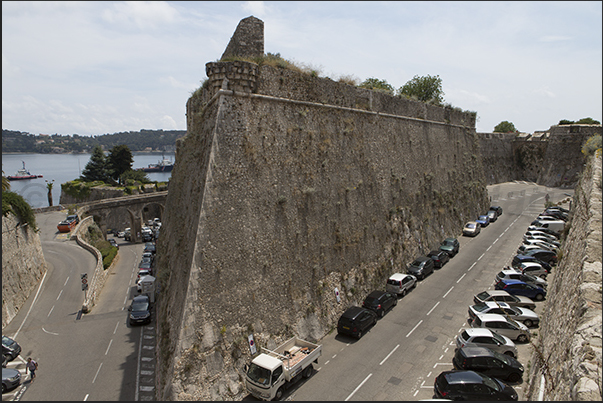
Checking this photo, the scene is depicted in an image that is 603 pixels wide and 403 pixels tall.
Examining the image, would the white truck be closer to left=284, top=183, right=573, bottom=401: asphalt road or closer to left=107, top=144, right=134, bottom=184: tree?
left=284, top=183, right=573, bottom=401: asphalt road

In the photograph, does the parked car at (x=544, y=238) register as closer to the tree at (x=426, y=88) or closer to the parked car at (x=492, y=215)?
the parked car at (x=492, y=215)

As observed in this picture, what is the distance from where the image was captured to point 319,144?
17344 mm

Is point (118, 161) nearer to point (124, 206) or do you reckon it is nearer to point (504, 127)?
point (124, 206)

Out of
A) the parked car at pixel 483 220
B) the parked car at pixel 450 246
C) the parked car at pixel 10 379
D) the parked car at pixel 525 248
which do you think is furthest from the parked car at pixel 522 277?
the parked car at pixel 10 379

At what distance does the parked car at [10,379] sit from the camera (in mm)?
13758

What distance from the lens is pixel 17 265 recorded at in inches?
894

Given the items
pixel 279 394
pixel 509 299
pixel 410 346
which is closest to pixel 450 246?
pixel 509 299

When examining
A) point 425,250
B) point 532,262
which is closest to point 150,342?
point 425,250

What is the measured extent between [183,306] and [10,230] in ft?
62.3

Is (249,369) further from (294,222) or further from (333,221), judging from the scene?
(333,221)

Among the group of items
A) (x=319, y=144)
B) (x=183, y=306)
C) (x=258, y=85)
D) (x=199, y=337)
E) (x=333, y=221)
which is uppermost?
(x=258, y=85)

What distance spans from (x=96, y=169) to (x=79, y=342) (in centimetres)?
5526

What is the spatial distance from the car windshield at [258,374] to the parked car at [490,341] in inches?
322

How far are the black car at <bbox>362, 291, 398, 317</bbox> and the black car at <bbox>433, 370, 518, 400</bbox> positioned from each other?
6.13 metres
